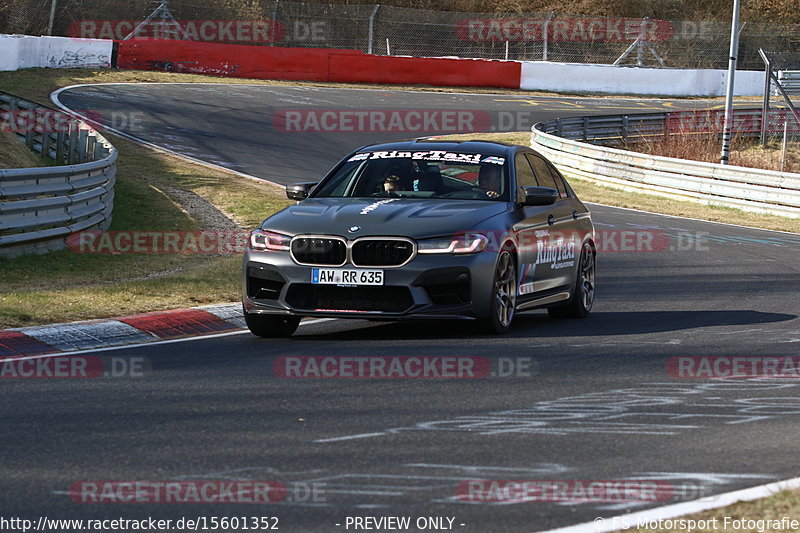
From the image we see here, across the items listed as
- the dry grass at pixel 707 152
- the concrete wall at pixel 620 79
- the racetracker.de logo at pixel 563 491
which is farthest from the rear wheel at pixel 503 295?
the concrete wall at pixel 620 79

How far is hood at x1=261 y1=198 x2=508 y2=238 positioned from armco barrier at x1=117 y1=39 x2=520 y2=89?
33525mm

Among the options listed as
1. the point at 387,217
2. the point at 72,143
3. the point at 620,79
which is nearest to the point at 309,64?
the point at 620,79

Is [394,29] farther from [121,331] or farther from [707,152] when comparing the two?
[121,331]

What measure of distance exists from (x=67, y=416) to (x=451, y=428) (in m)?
2.10

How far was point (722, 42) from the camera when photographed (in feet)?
191

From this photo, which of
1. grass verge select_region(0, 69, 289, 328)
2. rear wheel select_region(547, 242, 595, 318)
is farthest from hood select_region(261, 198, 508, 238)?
grass verge select_region(0, 69, 289, 328)

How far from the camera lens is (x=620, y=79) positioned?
53125mm

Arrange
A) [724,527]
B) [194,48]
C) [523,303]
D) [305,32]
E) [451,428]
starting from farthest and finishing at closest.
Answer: [305,32] → [194,48] → [523,303] → [451,428] → [724,527]

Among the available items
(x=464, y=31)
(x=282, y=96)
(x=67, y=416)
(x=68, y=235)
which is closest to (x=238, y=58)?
(x=282, y=96)

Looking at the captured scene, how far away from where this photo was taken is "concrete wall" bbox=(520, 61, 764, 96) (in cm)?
5084

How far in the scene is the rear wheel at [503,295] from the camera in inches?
402

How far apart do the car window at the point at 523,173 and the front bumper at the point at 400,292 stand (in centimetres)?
153

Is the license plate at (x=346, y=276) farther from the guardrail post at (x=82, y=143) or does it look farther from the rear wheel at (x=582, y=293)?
the guardrail post at (x=82, y=143)

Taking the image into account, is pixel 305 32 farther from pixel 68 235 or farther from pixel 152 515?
pixel 152 515
